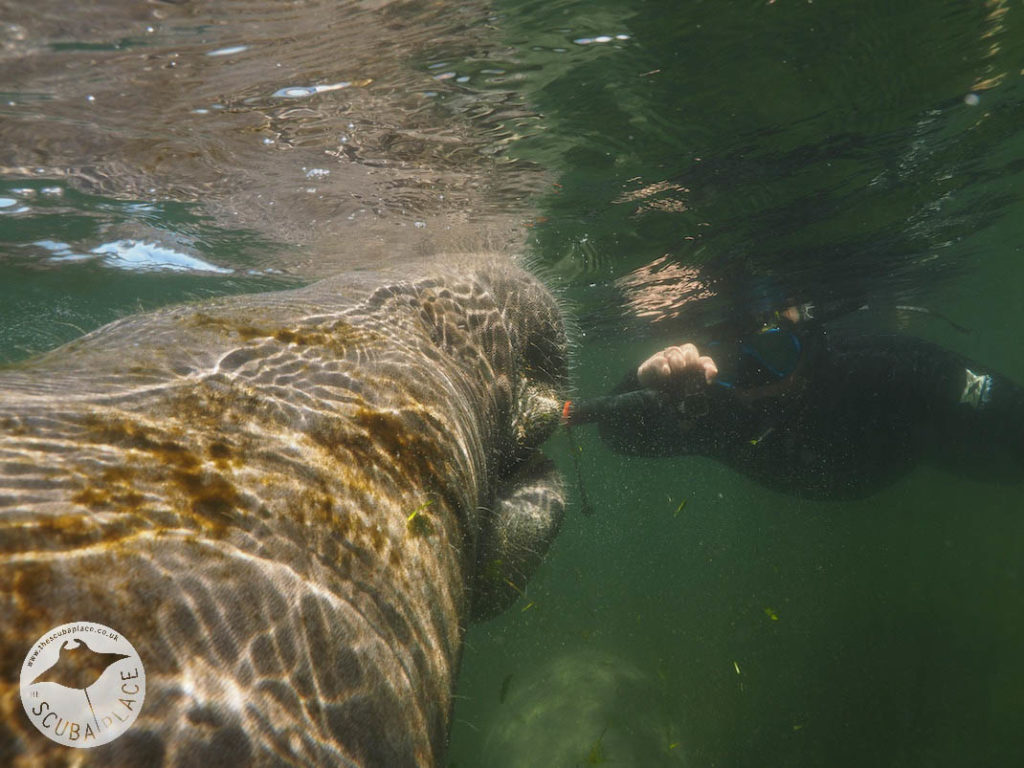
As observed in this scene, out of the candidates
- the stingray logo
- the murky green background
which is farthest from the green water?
the stingray logo

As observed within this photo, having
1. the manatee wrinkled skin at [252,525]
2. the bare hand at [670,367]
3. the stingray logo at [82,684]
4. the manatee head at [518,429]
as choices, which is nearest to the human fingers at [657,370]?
the bare hand at [670,367]

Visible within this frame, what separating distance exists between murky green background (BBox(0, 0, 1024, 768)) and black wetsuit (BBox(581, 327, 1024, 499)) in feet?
7.02

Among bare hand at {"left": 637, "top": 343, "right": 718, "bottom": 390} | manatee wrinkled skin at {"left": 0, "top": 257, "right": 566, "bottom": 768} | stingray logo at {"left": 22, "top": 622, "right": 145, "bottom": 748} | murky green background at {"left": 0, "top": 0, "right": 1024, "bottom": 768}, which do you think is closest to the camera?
stingray logo at {"left": 22, "top": 622, "right": 145, "bottom": 748}

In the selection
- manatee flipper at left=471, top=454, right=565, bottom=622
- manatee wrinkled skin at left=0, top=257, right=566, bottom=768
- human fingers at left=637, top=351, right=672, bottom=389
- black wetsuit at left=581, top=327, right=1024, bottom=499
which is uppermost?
manatee wrinkled skin at left=0, top=257, right=566, bottom=768

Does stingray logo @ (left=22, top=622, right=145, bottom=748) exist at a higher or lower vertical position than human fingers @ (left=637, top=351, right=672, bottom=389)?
higher

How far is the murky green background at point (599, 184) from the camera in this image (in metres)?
5.44

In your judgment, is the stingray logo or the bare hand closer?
the stingray logo

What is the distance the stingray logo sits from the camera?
87 cm

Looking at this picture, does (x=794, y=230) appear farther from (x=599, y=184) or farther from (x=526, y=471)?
(x=526, y=471)

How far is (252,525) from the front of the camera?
1.35m

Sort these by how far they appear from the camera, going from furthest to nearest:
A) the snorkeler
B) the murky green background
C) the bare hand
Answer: the snorkeler < the bare hand < the murky green background

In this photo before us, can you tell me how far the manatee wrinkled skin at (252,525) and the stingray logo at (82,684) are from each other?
0.02m

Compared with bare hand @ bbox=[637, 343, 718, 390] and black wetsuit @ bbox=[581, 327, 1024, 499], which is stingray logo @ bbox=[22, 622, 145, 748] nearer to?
bare hand @ bbox=[637, 343, 718, 390]

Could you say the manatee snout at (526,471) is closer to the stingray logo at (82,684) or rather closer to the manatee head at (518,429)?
the manatee head at (518,429)
